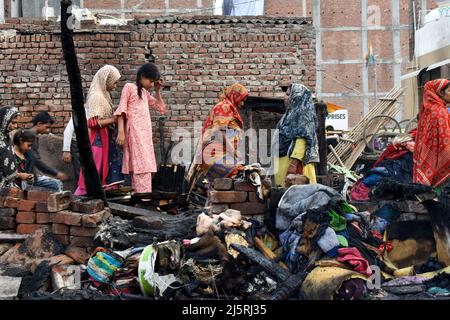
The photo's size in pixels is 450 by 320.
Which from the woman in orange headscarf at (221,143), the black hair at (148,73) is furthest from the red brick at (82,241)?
the black hair at (148,73)

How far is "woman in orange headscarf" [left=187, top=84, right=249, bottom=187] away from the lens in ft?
24.3

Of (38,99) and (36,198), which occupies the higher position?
(38,99)

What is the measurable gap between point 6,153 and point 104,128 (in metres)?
1.26

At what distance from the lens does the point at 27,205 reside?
5957mm

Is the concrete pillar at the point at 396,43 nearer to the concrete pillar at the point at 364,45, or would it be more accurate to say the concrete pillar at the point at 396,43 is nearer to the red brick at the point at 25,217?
the concrete pillar at the point at 364,45

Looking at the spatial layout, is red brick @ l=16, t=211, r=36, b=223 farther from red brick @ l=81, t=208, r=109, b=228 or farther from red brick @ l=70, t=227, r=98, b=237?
red brick @ l=81, t=208, r=109, b=228

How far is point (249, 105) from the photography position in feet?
33.6

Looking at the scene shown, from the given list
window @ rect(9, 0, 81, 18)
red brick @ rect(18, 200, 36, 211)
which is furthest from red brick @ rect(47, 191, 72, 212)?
window @ rect(9, 0, 81, 18)

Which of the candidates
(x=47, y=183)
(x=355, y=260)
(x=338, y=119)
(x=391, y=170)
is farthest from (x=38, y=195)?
(x=338, y=119)

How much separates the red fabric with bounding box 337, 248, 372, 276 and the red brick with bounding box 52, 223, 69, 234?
7.05ft

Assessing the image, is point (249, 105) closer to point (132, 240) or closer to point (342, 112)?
point (132, 240)

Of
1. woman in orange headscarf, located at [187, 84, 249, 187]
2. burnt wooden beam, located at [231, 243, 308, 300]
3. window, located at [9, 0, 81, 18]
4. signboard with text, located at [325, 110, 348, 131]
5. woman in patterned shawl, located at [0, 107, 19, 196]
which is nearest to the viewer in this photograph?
Result: burnt wooden beam, located at [231, 243, 308, 300]
